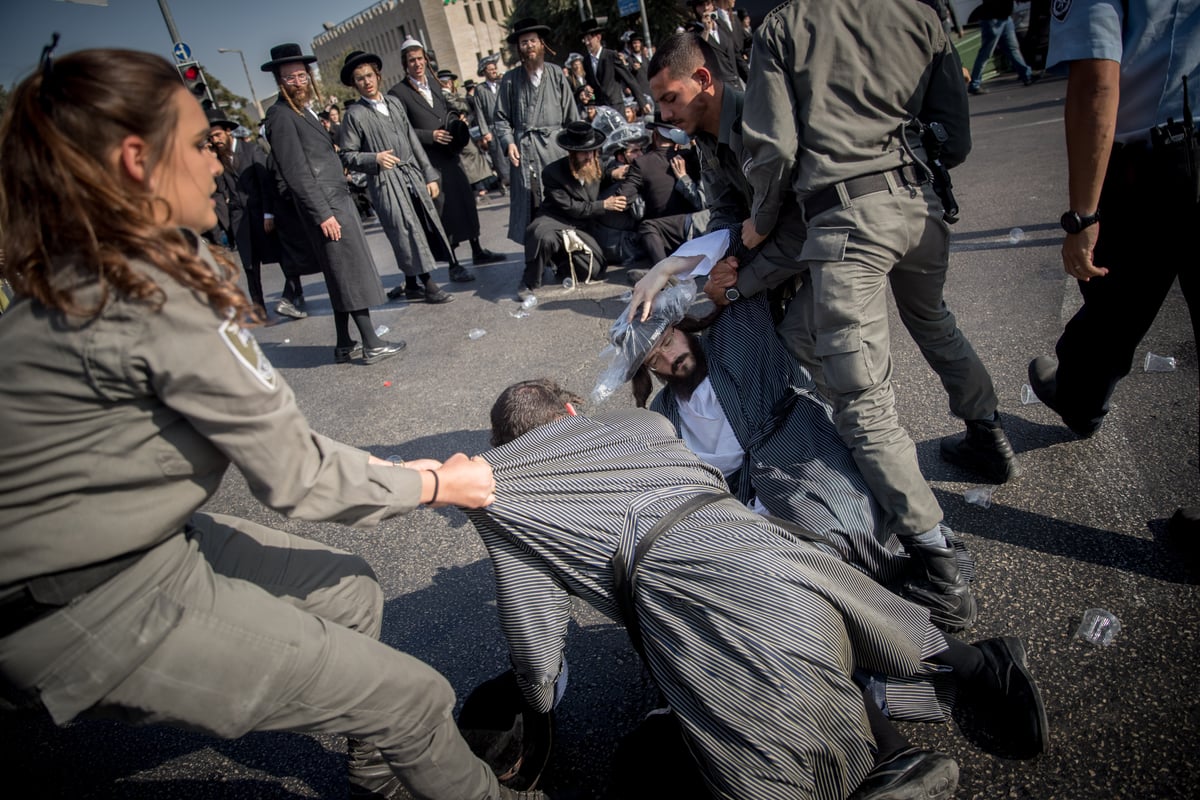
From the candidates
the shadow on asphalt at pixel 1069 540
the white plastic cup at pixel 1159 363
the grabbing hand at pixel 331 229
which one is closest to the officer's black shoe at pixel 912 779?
the shadow on asphalt at pixel 1069 540

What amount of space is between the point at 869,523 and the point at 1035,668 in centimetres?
59

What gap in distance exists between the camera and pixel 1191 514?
2.22 metres

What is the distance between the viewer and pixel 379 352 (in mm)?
5273

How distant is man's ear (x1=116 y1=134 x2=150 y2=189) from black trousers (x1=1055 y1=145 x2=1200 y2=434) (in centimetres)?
250

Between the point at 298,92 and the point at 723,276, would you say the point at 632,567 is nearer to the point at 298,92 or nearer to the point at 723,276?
the point at 723,276

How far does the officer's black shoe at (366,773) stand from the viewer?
70.1 inches

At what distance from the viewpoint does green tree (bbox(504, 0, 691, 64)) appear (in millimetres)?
25344

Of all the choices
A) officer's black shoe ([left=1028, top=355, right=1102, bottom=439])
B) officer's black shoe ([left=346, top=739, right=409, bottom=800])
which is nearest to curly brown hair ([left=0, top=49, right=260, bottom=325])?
officer's black shoe ([left=346, top=739, right=409, bottom=800])

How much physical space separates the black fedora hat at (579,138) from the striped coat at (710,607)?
490 centimetres

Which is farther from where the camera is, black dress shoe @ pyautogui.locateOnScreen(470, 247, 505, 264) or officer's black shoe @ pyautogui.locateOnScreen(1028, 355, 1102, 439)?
black dress shoe @ pyautogui.locateOnScreen(470, 247, 505, 264)

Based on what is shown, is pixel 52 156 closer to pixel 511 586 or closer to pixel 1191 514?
pixel 511 586

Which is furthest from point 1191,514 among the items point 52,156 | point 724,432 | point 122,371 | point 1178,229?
point 52,156

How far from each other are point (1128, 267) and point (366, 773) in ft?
8.90

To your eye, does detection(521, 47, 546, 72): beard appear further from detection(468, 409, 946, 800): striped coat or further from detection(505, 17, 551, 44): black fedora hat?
detection(468, 409, 946, 800): striped coat
